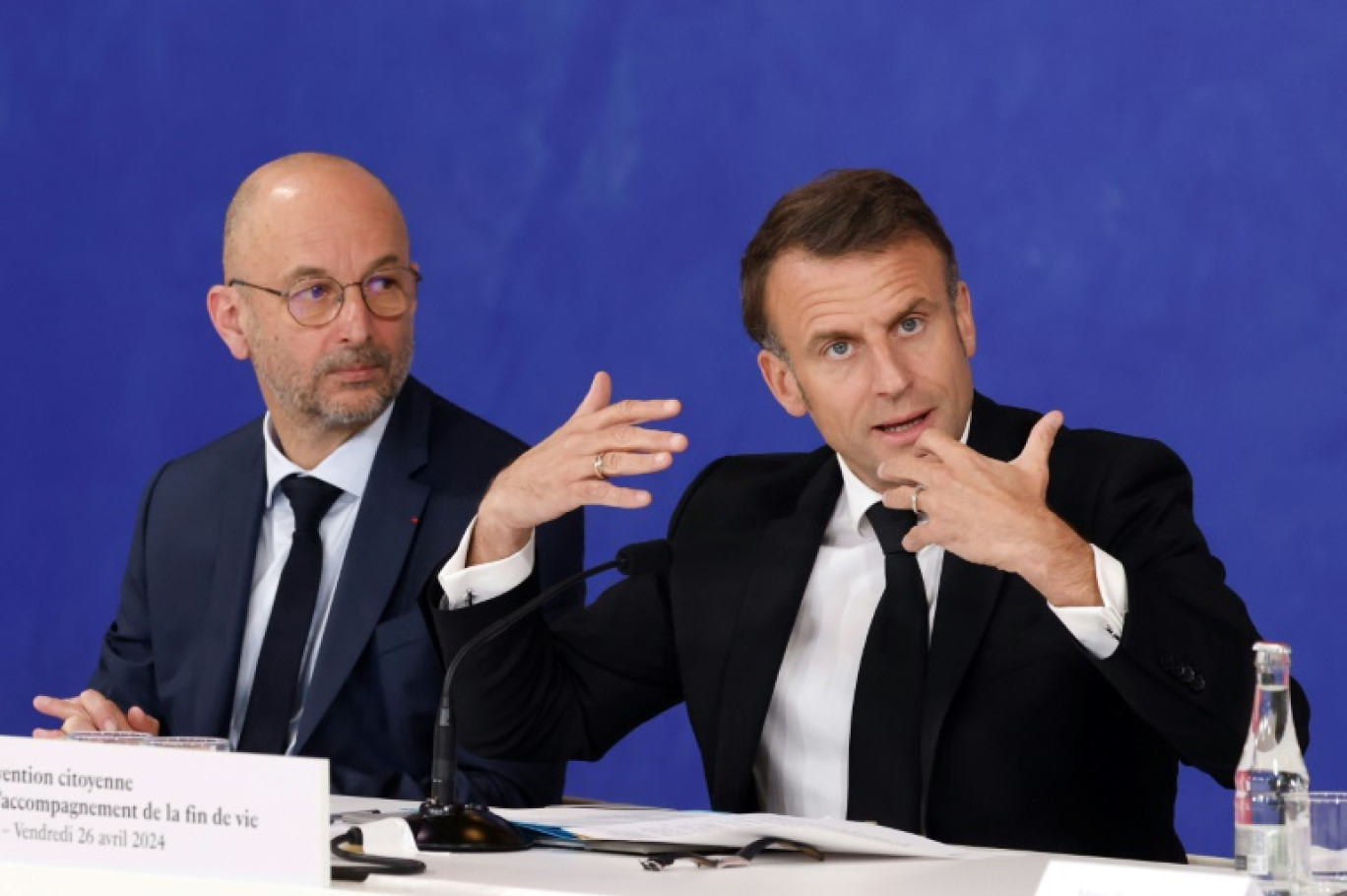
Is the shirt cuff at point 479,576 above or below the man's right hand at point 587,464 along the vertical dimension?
below

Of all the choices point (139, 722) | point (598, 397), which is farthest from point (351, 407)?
point (598, 397)

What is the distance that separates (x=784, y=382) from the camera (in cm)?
265

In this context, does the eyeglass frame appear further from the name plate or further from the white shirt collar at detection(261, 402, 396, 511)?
the name plate

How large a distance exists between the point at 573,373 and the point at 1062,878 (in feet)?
9.10

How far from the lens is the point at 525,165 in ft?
13.8

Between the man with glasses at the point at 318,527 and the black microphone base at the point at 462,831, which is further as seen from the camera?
the man with glasses at the point at 318,527

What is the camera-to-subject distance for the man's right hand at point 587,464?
2.27 metres

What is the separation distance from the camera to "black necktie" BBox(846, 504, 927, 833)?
7.63ft

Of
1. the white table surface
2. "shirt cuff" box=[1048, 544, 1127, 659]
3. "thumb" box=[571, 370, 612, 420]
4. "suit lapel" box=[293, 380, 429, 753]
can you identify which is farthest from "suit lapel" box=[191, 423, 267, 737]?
"shirt cuff" box=[1048, 544, 1127, 659]

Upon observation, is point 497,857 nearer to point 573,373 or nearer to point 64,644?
point 573,373

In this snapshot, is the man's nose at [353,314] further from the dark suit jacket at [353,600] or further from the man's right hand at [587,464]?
the man's right hand at [587,464]

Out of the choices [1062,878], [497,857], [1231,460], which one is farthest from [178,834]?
[1231,460]

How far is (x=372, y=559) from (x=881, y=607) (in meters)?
0.89

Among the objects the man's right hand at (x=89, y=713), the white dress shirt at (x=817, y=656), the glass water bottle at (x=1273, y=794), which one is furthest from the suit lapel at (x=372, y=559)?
the glass water bottle at (x=1273, y=794)
